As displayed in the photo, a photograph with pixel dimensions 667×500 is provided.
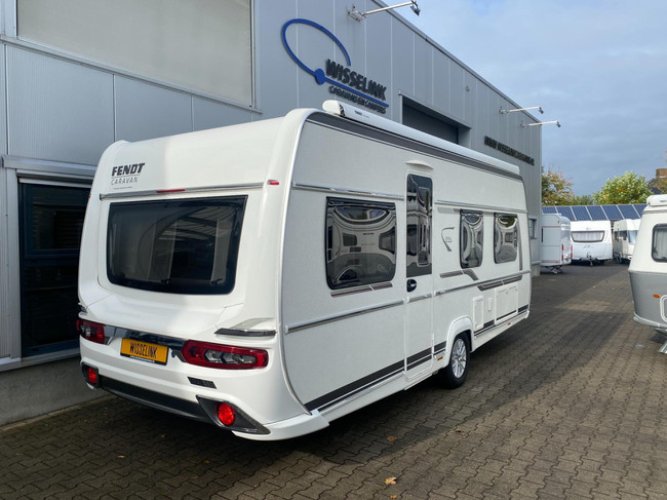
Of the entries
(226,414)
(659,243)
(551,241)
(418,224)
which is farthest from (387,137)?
(551,241)

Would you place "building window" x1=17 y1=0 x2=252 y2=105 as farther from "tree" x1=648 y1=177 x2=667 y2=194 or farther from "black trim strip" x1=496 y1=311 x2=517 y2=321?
"tree" x1=648 y1=177 x2=667 y2=194

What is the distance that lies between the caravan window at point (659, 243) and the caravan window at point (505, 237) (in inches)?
70.0

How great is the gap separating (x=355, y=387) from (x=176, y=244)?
1.71m

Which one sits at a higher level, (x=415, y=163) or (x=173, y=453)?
(x=415, y=163)

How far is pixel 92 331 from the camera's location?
4.03 meters

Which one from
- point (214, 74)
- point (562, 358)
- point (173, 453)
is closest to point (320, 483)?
point (173, 453)

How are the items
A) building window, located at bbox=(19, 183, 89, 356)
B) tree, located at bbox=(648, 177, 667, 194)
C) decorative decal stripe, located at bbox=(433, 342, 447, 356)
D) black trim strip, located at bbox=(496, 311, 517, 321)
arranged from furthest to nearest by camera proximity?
1. tree, located at bbox=(648, 177, 667, 194)
2. black trim strip, located at bbox=(496, 311, 517, 321)
3. decorative decal stripe, located at bbox=(433, 342, 447, 356)
4. building window, located at bbox=(19, 183, 89, 356)

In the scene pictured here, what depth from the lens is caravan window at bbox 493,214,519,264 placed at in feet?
22.2

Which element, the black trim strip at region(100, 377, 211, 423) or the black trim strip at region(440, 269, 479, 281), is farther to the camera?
the black trim strip at region(440, 269, 479, 281)

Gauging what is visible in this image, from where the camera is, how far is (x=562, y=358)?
7152 mm

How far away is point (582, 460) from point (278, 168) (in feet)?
10.5

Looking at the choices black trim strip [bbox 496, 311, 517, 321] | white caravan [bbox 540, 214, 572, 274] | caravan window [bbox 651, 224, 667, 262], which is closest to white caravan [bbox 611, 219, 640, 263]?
white caravan [bbox 540, 214, 572, 274]

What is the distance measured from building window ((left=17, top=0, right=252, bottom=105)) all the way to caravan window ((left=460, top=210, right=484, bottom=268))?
3.53m

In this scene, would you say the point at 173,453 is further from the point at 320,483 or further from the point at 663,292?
the point at 663,292
